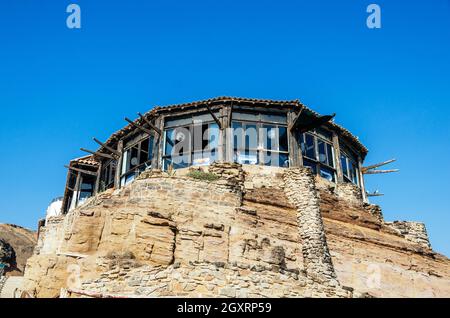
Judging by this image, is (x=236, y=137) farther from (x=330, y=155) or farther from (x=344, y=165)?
(x=344, y=165)

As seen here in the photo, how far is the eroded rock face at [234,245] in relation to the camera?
1201 centimetres

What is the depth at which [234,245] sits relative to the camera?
1548cm

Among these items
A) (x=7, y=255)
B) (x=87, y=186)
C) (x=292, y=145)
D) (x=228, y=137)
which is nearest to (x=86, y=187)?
(x=87, y=186)

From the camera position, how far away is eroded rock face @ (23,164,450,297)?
1201 cm

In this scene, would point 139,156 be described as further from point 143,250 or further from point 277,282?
point 277,282

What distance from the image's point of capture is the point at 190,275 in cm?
1182

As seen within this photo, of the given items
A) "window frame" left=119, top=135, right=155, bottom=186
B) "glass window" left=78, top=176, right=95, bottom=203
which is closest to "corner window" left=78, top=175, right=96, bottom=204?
"glass window" left=78, top=176, right=95, bottom=203

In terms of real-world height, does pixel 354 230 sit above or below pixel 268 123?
below

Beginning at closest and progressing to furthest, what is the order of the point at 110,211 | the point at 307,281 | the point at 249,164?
the point at 307,281, the point at 110,211, the point at 249,164

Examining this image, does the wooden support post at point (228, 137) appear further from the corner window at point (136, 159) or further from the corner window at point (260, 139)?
the corner window at point (136, 159)

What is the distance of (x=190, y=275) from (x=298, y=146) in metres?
11.8

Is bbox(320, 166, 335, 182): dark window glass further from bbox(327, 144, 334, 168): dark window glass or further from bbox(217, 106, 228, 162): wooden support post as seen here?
bbox(217, 106, 228, 162): wooden support post
